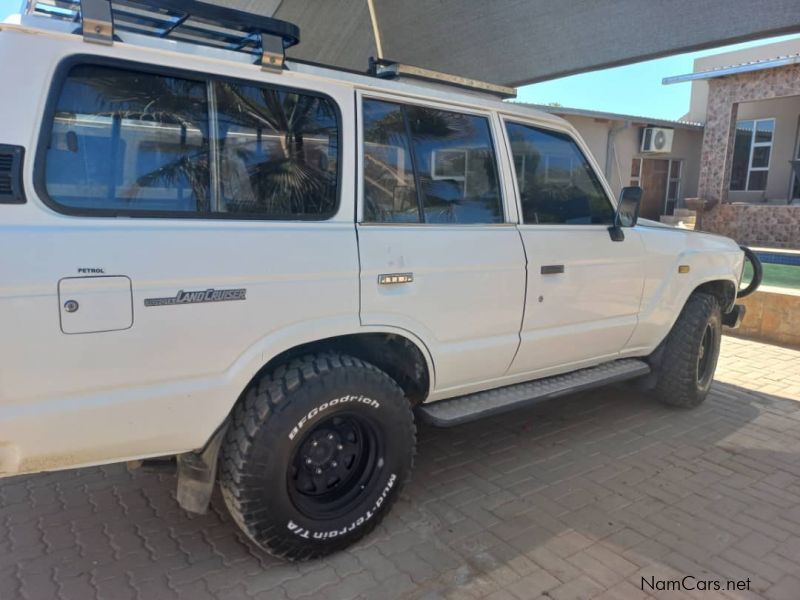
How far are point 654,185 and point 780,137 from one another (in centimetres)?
348

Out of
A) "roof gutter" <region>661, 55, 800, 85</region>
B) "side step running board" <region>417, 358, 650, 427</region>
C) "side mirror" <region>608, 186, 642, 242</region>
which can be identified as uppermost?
"roof gutter" <region>661, 55, 800, 85</region>

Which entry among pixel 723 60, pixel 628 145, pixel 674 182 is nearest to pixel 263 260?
pixel 628 145

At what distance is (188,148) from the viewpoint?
7.77 feet

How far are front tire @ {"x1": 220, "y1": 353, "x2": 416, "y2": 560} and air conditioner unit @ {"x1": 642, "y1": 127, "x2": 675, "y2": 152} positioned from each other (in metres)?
16.1

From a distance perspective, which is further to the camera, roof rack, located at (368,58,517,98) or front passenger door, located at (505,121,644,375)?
front passenger door, located at (505,121,644,375)

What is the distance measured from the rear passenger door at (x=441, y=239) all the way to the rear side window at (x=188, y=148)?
0.27 metres

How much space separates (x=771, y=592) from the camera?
8.55 ft

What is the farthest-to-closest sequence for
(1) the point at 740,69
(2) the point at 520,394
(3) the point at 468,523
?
(1) the point at 740,69
(2) the point at 520,394
(3) the point at 468,523

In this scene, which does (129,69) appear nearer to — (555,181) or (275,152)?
(275,152)

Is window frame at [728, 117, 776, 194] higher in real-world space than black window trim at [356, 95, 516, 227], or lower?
higher

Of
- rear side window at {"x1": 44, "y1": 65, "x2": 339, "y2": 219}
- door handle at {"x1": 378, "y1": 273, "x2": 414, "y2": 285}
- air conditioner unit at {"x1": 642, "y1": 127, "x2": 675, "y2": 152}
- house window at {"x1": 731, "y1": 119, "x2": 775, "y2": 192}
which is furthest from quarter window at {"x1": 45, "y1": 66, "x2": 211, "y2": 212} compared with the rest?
house window at {"x1": 731, "y1": 119, "x2": 775, "y2": 192}

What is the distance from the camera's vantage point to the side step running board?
3.22 metres

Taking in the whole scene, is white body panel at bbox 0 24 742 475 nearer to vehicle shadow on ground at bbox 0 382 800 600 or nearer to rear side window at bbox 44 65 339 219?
rear side window at bbox 44 65 339 219

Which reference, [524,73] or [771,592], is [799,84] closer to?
[524,73]
